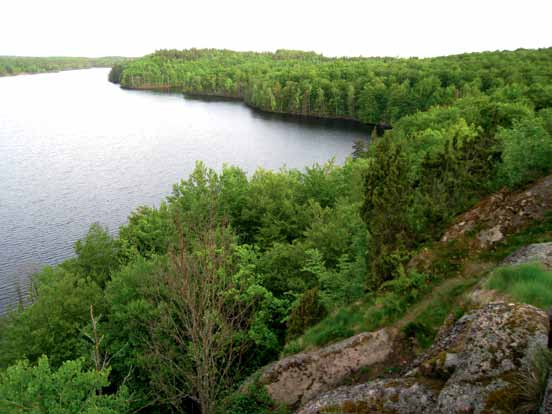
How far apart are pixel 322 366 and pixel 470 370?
505cm

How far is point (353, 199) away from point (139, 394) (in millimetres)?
16114

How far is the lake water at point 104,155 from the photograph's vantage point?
3994 centimetres

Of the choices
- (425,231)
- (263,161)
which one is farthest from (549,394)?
(263,161)

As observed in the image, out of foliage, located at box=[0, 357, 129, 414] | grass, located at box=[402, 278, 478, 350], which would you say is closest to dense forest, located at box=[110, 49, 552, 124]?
grass, located at box=[402, 278, 478, 350]

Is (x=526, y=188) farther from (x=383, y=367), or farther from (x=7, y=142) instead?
(x=7, y=142)

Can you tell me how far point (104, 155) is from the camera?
65.8m

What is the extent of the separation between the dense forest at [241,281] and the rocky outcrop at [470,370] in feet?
9.51

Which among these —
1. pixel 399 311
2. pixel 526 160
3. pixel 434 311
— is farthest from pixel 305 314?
pixel 526 160

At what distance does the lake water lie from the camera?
39.9 meters

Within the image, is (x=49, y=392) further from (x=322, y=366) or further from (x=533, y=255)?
(x=533, y=255)

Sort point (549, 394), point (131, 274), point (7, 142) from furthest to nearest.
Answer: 1. point (7, 142)
2. point (131, 274)
3. point (549, 394)

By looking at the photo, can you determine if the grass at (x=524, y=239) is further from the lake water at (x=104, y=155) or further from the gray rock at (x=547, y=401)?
the lake water at (x=104, y=155)

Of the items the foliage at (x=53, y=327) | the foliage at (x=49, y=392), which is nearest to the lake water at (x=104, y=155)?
the foliage at (x=53, y=327)

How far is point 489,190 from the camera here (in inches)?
685
